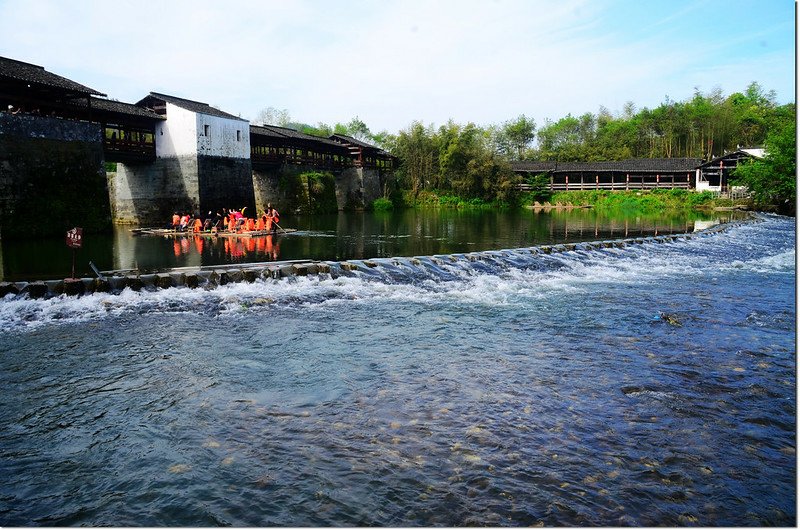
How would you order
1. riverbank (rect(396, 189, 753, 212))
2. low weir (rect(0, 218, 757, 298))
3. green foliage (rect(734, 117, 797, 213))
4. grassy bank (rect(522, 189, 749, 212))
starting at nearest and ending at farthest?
1. low weir (rect(0, 218, 757, 298))
2. green foliage (rect(734, 117, 797, 213))
3. riverbank (rect(396, 189, 753, 212))
4. grassy bank (rect(522, 189, 749, 212))

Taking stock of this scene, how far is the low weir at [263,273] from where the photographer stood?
10.6 meters

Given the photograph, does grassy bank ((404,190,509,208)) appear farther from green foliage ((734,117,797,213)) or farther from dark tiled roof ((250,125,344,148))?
green foliage ((734,117,797,213))

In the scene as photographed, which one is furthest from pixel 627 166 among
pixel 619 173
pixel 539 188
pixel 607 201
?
pixel 539 188

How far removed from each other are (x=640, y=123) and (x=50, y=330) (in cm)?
8041

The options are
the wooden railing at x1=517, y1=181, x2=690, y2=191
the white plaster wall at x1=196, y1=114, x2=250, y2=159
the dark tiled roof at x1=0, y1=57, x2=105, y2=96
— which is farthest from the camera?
the wooden railing at x1=517, y1=181, x2=690, y2=191

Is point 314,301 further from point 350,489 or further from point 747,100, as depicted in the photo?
point 747,100

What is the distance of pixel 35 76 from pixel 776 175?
44692 mm

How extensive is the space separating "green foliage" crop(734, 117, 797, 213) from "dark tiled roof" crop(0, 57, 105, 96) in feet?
137

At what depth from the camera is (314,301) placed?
11.2 meters

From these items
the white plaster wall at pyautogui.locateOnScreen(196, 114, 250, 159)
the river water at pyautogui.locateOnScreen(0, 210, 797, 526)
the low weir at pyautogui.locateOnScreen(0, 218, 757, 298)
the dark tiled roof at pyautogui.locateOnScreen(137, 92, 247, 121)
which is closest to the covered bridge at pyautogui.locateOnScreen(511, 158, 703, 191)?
the white plaster wall at pyautogui.locateOnScreen(196, 114, 250, 159)

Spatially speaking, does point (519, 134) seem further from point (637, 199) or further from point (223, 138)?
point (223, 138)

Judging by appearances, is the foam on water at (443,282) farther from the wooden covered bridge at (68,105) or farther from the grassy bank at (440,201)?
the grassy bank at (440,201)

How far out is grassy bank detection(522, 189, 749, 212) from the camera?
164 feet

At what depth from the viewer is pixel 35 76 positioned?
21938 mm
